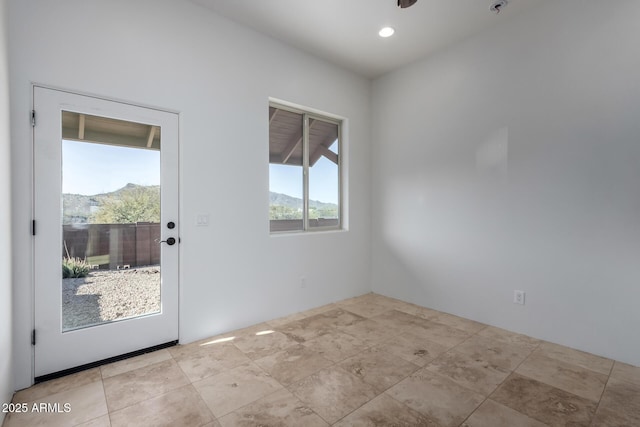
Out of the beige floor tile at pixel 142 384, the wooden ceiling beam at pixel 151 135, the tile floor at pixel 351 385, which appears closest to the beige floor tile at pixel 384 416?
the tile floor at pixel 351 385

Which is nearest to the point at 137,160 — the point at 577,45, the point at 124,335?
the point at 124,335

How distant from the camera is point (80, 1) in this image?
2.32 metres

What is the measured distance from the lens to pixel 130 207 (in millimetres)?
2598

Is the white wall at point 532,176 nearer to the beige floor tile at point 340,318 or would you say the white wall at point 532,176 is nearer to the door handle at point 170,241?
the beige floor tile at point 340,318

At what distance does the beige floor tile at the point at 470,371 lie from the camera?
2.18 meters

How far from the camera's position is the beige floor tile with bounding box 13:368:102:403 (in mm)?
2043

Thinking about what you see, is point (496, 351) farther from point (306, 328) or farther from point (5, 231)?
point (5, 231)

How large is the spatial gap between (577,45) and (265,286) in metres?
3.76

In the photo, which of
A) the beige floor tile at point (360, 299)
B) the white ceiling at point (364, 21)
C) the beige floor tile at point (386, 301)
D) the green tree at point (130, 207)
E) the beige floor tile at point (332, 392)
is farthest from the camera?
the beige floor tile at point (360, 299)

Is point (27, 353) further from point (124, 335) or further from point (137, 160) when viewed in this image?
point (137, 160)

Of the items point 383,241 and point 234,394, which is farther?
point 383,241

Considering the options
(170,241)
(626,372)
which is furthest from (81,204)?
(626,372)

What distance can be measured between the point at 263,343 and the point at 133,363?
3.47ft

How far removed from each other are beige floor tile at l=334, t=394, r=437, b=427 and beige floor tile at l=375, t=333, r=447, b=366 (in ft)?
2.04
